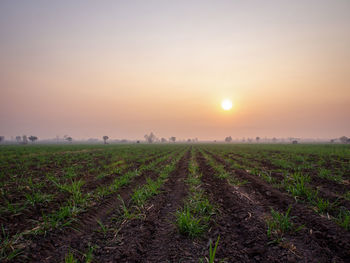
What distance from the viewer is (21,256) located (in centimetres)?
259

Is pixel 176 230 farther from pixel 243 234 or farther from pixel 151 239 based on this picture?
pixel 243 234

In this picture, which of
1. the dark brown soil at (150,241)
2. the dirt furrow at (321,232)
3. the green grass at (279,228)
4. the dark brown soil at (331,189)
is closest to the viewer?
the dirt furrow at (321,232)

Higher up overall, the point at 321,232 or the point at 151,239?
the point at 321,232

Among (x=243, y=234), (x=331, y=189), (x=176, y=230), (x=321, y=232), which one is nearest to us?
(x=321, y=232)

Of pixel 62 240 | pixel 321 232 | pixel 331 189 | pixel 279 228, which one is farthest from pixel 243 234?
pixel 331 189

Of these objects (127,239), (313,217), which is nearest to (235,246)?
(127,239)

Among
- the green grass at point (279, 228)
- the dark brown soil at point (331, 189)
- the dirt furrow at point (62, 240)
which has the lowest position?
the dirt furrow at point (62, 240)

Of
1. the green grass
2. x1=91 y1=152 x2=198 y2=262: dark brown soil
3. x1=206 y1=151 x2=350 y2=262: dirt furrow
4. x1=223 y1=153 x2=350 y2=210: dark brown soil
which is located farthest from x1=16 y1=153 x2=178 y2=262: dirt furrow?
x1=223 y1=153 x2=350 y2=210: dark brown soil

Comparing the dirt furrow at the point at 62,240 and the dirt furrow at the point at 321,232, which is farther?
the dirt furrow at the point at 62,240

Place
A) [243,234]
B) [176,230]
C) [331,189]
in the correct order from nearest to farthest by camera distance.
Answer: [243,234] < [176,230] < [331,189]

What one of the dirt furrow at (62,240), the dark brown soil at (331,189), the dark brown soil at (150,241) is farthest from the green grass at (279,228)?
the dirt furrow at (62,240)

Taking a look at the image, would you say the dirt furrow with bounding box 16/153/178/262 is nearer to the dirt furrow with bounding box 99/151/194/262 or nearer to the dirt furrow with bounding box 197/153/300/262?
the dirt furrow with bounding box 99/151/194/262

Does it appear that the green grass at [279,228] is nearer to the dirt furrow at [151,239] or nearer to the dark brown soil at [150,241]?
the dark brown soil at [150,241]

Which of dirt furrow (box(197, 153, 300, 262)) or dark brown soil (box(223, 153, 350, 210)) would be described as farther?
dark brown soil (box(223, 153, 350, 210))
